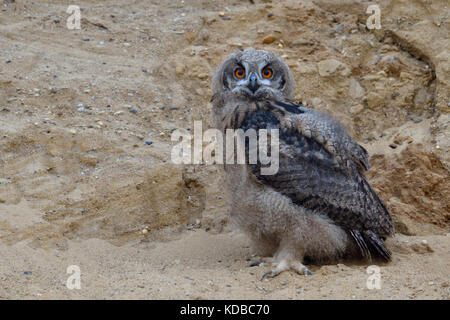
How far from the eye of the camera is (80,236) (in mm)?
5418

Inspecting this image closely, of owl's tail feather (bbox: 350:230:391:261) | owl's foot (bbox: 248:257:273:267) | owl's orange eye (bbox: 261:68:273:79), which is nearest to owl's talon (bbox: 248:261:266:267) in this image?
owl's foot (bbox: 248:257:273:267)

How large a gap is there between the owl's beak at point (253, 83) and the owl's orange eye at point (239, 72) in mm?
136

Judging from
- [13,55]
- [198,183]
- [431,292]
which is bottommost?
[431,292]

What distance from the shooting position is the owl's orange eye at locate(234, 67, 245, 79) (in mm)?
5102

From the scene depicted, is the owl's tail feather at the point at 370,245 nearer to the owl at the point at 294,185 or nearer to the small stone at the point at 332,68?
the owl at the point at 294,185

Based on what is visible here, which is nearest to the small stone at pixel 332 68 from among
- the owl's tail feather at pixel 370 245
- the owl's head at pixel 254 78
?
the owl's head at pixel 254 78

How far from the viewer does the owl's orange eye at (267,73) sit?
5102 millimetres

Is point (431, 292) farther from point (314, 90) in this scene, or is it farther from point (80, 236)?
point (314, 90)

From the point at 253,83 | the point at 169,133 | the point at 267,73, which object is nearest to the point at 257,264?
the point at 253,83

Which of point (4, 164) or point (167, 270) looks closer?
point (167, 270)

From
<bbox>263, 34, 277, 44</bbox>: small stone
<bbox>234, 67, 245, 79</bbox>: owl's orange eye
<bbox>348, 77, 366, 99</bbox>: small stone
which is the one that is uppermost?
<bbox>263, 34, 277, 44</bbox>: small stone

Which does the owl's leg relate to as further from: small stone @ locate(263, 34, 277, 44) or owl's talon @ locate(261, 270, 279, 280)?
small stone @ locate(263, 34, 277, 44)

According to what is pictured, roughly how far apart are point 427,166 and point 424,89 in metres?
1.33

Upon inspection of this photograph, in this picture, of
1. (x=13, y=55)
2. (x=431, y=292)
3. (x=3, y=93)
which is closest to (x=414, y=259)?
(x=431, y=292)
